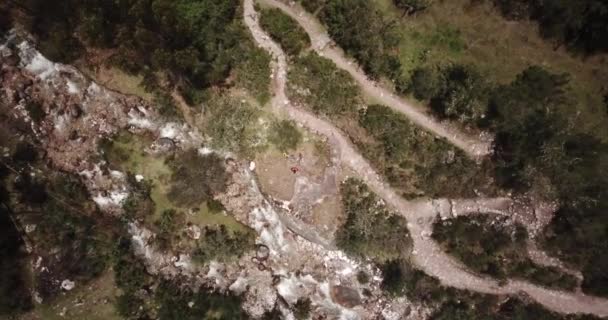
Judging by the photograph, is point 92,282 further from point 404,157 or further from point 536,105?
point 536,105

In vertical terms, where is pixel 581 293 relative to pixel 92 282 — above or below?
above

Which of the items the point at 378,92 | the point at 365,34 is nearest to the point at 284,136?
the point at 378,92

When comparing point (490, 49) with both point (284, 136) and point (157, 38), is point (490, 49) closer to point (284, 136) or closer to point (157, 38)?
point (284, 136)

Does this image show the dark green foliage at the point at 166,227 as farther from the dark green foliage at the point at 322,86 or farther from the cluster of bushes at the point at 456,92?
the cluster of bushes at the point at 456,92

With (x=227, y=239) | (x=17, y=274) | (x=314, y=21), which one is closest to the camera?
(x=17, y=274)

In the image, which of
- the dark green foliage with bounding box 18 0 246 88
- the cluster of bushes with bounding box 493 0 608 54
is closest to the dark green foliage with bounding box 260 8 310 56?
the dark green foliage with bounding box 18 0 246 88

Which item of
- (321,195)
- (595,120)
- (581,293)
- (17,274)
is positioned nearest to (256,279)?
(321,195)

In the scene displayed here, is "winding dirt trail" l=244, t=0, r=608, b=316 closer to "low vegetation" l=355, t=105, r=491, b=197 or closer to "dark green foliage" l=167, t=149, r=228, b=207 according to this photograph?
"low vegetation" l=355, t=105, r=491, b=197
